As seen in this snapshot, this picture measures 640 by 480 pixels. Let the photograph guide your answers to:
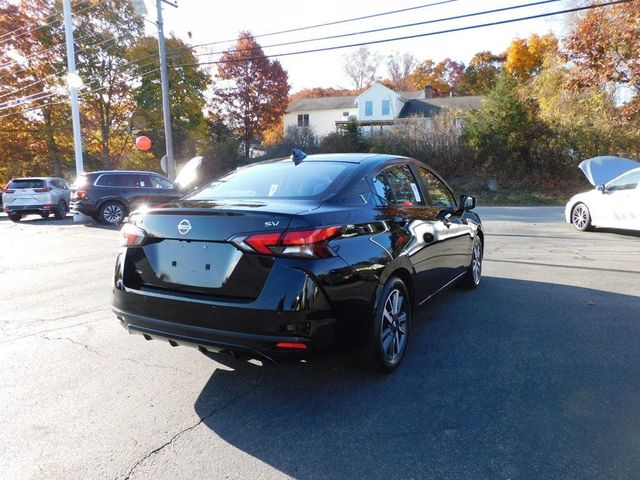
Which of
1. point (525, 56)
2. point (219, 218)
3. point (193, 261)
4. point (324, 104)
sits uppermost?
point (525, 56)

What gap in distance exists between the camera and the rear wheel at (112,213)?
45.9 ft

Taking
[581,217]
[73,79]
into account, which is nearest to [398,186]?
[581,217]

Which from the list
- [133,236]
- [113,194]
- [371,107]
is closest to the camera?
[133,236]

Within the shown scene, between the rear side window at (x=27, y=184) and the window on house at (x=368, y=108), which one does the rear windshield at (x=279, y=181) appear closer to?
the rear side window at (x=27, y=184)

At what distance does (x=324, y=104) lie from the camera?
50469 millimetres

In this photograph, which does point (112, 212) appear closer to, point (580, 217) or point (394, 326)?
point (394, 326)

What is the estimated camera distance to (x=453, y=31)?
14.0m

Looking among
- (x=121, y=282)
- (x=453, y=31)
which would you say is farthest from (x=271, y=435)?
(x=453, y=31)

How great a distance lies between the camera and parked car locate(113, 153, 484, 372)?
8.83 feet

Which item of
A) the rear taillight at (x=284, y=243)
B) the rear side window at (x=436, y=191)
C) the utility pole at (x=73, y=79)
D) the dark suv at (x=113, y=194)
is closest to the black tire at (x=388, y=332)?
the rear taillight at (x=284, y=243)

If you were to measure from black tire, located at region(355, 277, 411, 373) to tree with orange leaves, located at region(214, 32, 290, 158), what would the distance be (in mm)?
39399

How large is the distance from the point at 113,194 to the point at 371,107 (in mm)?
35293

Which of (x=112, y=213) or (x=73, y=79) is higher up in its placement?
(x=73, y=79)

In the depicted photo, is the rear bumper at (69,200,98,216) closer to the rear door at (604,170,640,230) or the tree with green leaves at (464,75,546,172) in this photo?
the rear door at (604,170,640,230)
